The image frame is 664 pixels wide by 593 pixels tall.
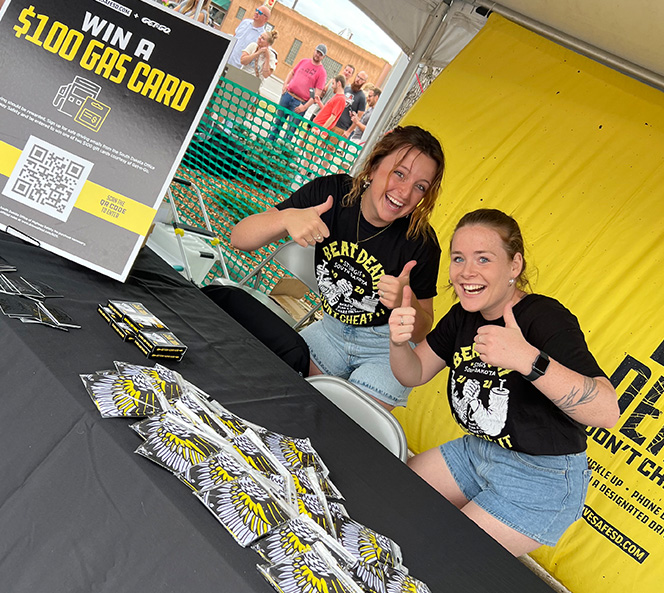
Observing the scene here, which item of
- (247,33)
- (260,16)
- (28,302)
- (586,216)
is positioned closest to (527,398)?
(28,302)

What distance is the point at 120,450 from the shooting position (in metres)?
1.00

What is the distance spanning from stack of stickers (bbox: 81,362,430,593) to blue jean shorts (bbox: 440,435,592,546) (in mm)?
814

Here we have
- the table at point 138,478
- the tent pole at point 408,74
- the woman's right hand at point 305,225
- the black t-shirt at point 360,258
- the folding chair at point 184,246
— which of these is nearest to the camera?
the table at point 138,478

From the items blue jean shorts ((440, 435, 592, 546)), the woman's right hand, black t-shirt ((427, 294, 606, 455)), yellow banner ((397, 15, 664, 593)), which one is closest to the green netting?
yellow banner ((397, 15, 664, 593))

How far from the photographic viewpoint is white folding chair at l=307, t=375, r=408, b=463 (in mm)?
1924

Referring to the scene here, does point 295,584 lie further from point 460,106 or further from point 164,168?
point 460,106

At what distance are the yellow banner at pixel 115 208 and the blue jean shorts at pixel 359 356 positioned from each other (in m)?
1.01

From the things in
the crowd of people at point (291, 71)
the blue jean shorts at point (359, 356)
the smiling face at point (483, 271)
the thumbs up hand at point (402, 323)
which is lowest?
the blue jean shorts at point (359, 356)

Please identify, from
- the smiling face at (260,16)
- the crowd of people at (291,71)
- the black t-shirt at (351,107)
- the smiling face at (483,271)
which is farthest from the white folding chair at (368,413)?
the black t-shirt at (351,107)

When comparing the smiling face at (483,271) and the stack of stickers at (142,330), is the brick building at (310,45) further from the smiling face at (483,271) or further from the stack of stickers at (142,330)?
the stack of stickers at (142,330)

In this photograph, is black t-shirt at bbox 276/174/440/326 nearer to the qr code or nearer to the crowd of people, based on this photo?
the qr code

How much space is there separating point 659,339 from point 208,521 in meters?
2.73

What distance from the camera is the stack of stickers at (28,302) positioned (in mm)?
1287

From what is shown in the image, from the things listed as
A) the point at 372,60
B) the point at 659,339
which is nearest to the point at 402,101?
the point at 659,339
